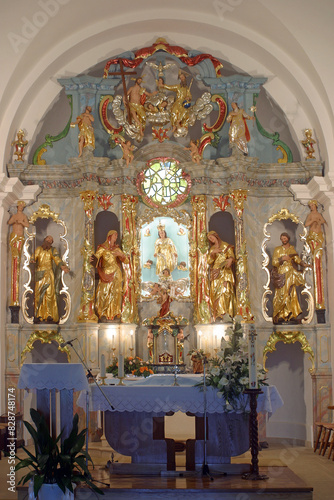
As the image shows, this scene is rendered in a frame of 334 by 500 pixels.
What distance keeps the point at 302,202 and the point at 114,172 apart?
4.17 metres

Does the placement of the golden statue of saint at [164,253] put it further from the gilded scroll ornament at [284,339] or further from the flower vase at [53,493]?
the flower vase at [53,493]

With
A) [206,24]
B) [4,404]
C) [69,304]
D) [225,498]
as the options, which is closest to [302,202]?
[206,24]

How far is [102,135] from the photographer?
51.8 ft

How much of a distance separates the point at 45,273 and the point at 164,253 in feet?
8.53

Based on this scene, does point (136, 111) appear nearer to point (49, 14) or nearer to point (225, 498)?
point (49, 14)

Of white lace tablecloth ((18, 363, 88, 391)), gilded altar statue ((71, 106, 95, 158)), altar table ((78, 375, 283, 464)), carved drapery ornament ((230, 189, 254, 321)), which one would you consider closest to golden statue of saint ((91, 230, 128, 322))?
gilded altar statue ((71, 106, 95, 158))

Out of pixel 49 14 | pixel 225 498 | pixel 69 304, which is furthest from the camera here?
pixel 69 304

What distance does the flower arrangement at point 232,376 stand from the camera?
8.84 metres

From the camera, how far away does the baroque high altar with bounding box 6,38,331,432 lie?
48.3ft

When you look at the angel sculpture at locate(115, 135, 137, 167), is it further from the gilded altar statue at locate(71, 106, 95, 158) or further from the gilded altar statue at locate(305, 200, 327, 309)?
the gilded altar statue at locate(305, 200, 327, 309)

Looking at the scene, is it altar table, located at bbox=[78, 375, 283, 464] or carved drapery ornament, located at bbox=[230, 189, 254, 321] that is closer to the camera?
altar table, located at bbox=[78, 375, 283, 464]

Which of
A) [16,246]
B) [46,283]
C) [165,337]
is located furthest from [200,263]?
[16,246]

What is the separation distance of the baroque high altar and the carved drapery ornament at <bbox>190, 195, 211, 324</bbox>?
31mm

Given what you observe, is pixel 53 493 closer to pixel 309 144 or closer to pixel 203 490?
pixel 203 490
